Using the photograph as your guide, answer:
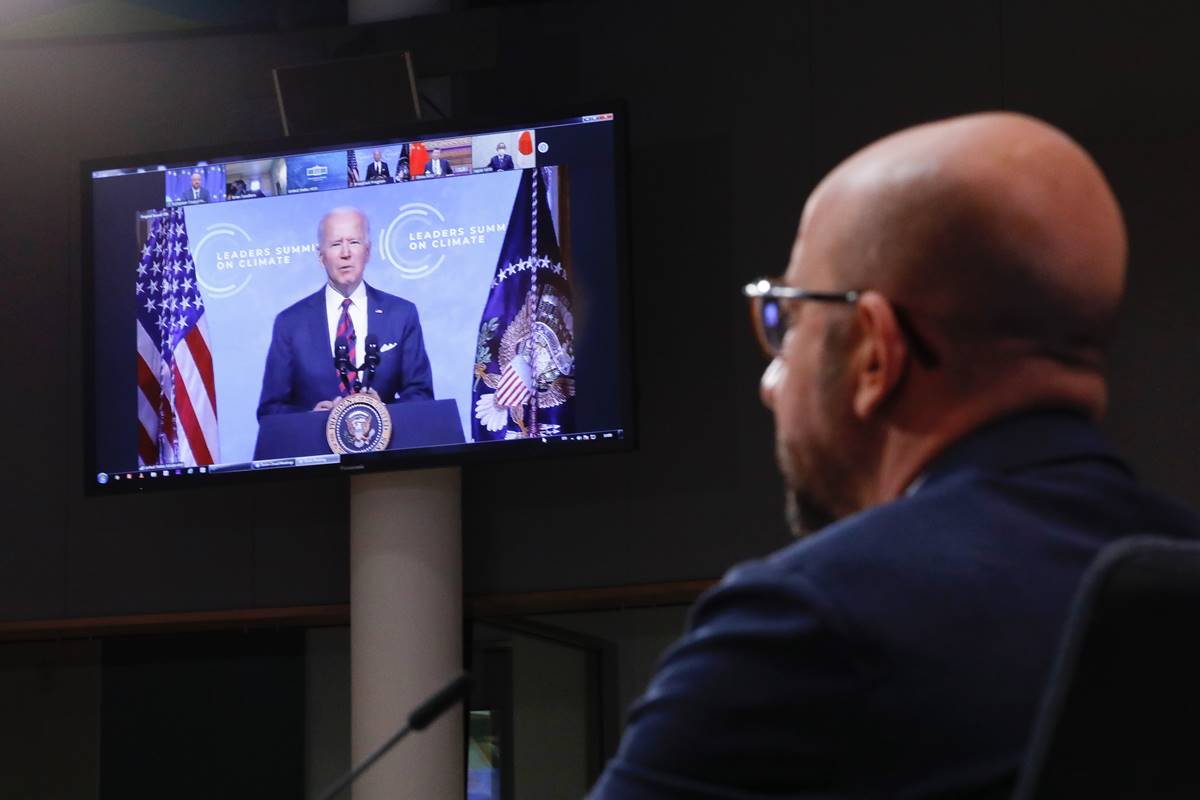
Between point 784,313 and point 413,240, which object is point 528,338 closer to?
point 413,240

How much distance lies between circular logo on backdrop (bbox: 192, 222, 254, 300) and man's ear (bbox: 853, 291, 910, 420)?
134 inches

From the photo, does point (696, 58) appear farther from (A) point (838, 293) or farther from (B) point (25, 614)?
(A) point (838, 293)

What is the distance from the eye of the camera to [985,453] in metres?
0.90

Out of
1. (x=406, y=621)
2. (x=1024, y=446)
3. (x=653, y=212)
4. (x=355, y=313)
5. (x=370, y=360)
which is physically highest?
(x=653, y=212)

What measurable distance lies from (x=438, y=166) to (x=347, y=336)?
20.3 inches

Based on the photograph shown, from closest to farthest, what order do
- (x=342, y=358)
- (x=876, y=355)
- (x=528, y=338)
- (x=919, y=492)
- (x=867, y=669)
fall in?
(x=867, y=669), (x=919, y=492), (x=876, y=355), (x=528, y=338), (x=342, y=358)

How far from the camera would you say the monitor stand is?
4121mm

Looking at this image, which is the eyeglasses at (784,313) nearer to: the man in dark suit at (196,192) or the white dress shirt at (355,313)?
the white dress shirt at (355,313)

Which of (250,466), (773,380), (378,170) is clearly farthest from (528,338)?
(773,380)

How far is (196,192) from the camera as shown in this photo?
4.30 m

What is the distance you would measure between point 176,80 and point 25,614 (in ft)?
5.64

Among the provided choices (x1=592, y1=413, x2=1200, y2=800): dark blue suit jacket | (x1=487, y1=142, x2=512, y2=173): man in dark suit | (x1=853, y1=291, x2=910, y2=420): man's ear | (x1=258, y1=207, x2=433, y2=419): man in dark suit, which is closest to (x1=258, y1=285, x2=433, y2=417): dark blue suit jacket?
(x1=258, y1=207, x2=433, y2=419): man in dark suit

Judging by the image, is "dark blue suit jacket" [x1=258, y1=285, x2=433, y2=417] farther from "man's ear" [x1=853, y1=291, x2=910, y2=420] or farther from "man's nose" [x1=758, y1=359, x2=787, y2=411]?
"man's ear" [x1=853, y1=291, x2=910, y2=420]

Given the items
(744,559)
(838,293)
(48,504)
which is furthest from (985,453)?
(48,504)
